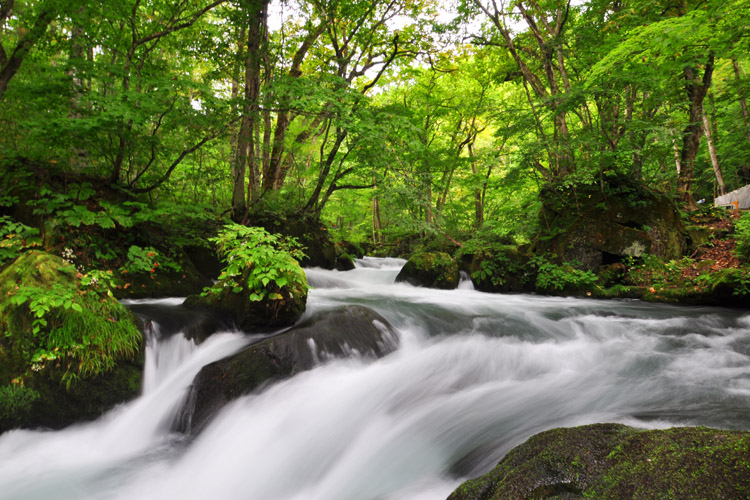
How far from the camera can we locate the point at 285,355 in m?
3.75

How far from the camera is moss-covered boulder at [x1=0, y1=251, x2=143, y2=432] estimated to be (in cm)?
284

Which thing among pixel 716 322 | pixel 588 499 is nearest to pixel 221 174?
pixel 588 499

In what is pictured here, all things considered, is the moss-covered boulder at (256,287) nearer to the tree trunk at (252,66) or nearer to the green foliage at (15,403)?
the green foliage at (15,403)

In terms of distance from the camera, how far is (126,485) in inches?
102

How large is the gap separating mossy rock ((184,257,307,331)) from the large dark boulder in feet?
1.32

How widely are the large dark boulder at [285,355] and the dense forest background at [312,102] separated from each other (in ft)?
9.58

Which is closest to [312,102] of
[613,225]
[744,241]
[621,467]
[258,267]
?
[258,267]

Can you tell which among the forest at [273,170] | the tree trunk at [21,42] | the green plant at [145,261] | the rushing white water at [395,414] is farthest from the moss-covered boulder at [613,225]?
the tree trunk at [21,42]

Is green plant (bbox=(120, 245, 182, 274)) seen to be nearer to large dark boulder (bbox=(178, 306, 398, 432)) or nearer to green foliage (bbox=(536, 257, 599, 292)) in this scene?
large dark boulder (bbox=(178, 306, 398, 432))

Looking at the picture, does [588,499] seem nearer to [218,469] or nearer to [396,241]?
[218,469]

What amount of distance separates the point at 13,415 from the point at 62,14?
5391mm

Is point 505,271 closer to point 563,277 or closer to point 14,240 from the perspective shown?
point 563,277

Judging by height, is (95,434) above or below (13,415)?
below

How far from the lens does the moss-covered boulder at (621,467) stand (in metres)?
1.17
